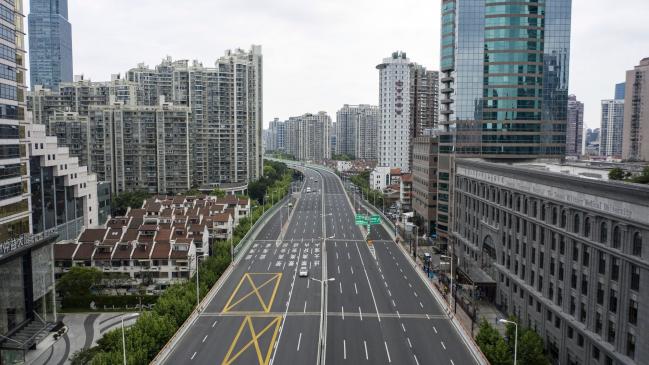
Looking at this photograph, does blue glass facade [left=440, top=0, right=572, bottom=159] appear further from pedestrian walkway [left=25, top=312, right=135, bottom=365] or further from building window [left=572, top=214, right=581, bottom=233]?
pedestrian walkway [left=25, top=312, right=135, bottom=365]

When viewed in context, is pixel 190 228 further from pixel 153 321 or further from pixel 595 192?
pixel 595 192

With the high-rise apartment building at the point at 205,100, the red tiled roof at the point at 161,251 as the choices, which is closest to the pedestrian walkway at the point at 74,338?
the red tiled roof at the point at 161,251

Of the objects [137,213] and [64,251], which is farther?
[137,213]

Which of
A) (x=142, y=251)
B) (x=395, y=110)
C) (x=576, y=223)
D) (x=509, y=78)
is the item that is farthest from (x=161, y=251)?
(x=395, y=110)

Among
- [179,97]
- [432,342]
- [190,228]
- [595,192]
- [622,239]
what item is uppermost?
[179,97]

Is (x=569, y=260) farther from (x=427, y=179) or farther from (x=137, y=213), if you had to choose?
(x=137, y=213)

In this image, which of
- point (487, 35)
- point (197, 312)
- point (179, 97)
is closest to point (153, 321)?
point (197, 312)
